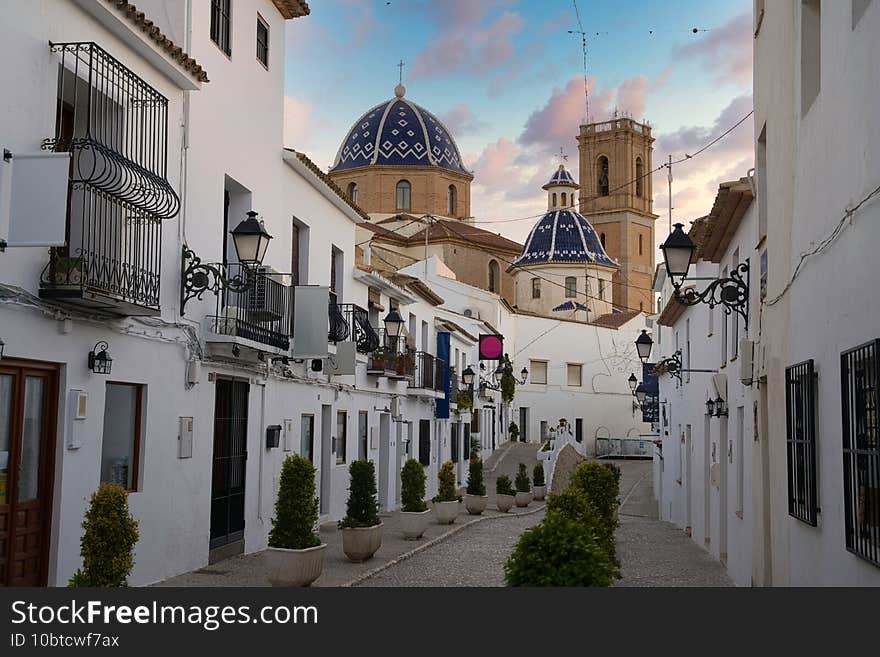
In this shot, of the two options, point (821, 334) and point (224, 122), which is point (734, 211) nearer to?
point (821, 334)

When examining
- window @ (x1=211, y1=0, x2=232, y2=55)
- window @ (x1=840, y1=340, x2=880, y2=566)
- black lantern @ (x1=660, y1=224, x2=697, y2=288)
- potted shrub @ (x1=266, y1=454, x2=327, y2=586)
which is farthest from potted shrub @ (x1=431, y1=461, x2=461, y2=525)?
window @ (x1=840, y1=340, x2=880, y2=566)

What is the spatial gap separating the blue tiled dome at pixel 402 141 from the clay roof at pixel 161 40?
40913 millimetres

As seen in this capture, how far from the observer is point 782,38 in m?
9.02

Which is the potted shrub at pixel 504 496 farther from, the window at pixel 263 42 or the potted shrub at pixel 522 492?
the window at pixel 263 42

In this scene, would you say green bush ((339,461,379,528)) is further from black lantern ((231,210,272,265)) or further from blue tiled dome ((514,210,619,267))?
blue tiled dome ((514,210,619,267))

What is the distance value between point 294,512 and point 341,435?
364 inches

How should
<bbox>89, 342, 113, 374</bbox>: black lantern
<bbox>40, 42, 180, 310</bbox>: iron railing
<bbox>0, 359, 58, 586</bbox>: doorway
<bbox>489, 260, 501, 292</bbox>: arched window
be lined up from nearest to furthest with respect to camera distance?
<bbox>0, 359, 58, 586</bbox>: doorway, <bbox>40, 42, 180, 310</bbox>: iron railing, <bbox>89, 342, 113, 374</bbox>: black lantern, <bbox>489, 260, 501, 292</bbox>: arched window

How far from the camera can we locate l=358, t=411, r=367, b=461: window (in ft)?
70.5

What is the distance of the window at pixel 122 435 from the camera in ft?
34.2

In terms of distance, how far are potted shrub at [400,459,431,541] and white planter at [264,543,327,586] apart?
6.15 metres

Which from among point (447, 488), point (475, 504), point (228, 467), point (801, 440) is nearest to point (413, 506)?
point (447, 488)

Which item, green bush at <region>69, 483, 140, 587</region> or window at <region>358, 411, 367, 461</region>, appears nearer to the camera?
green bush at <region>69, 483, 140, 587</region>

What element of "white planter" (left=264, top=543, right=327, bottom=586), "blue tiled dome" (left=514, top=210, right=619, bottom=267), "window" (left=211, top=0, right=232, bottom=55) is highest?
"blue tiled dome" (left=514, top=210, right=619, bottom=267)

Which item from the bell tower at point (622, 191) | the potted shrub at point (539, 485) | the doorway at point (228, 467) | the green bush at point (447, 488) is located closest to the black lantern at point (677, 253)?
the doorway at point (228, 467)
